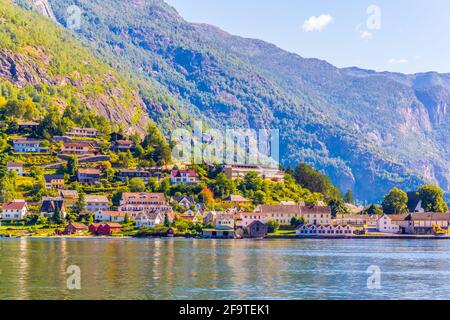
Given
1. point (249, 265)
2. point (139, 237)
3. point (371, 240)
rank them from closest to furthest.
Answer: point (249, 265) → point (139, 237) → point (371, 240)

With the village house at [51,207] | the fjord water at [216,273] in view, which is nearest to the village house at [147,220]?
Result: the village house at [51,207]

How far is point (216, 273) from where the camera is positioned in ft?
319

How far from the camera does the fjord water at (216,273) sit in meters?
79.7

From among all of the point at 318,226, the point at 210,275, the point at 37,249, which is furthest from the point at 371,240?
the point at 210,275

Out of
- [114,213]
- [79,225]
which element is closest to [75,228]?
[79,225]

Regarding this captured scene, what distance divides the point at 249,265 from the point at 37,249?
39.3m

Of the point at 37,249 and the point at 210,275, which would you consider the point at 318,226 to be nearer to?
the point at 37,249

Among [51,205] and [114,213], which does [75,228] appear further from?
[51,205]

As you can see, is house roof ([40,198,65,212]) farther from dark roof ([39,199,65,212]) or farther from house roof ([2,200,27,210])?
house roof ([2,200,27,210])

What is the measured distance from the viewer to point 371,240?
19262cm

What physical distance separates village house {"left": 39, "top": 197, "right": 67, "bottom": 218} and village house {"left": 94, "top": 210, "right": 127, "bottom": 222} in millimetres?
7357

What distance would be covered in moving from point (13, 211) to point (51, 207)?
846 cm

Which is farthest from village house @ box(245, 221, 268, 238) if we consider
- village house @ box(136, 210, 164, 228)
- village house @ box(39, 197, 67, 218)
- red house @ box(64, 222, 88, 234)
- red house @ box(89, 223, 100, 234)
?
village house @ box(39, 197, 67, 218)
